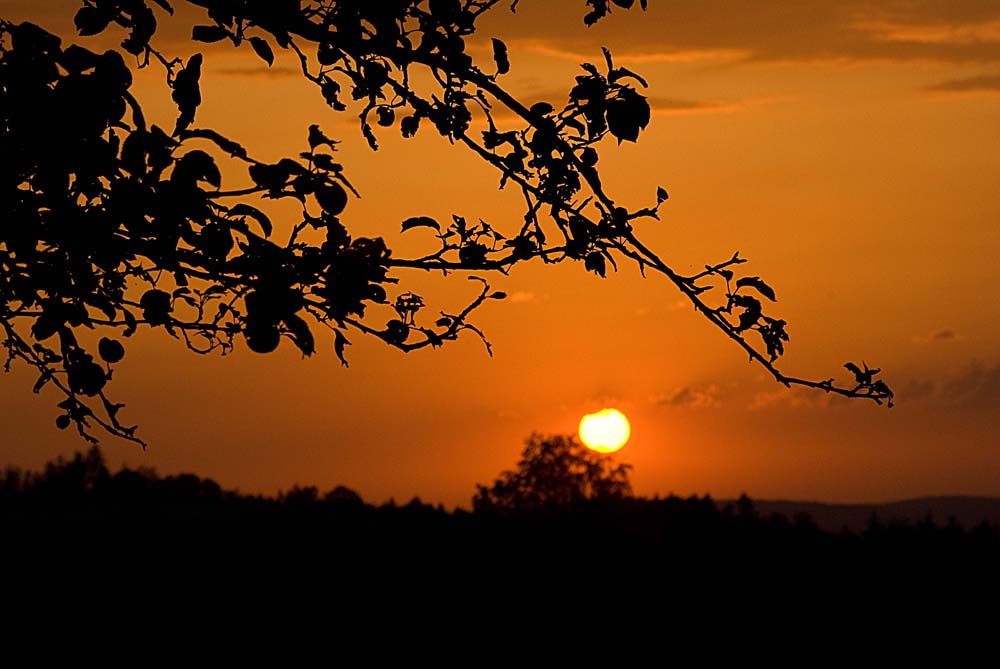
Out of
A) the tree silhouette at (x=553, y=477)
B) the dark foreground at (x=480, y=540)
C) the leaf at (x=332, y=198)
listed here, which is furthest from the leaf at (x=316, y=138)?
the tree silhouette at (x=553, y=477)

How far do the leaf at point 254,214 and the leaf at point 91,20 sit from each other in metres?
1.17

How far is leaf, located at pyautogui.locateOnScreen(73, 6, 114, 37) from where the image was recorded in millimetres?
6305

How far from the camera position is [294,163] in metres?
5.81

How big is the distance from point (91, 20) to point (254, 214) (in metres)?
1.35

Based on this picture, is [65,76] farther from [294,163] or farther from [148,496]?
[148,496]

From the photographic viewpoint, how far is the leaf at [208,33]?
674cm

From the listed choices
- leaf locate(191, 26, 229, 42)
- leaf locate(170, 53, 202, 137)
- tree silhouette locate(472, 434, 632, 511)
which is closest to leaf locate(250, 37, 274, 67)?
leaf locate(191, 26, 229, 42)

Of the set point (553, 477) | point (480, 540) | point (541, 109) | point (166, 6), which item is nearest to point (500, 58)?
point (541, 109)

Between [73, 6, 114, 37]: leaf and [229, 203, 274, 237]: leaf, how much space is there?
1172 mm

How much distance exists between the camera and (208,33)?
22.1 ft

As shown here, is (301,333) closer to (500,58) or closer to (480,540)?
(500,58)

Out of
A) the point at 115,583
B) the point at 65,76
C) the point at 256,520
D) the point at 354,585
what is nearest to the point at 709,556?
the point at 354,585

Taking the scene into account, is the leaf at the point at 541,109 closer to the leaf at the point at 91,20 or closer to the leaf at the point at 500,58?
the leaf at the point at 500,58

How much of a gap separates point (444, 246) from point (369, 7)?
133cm
